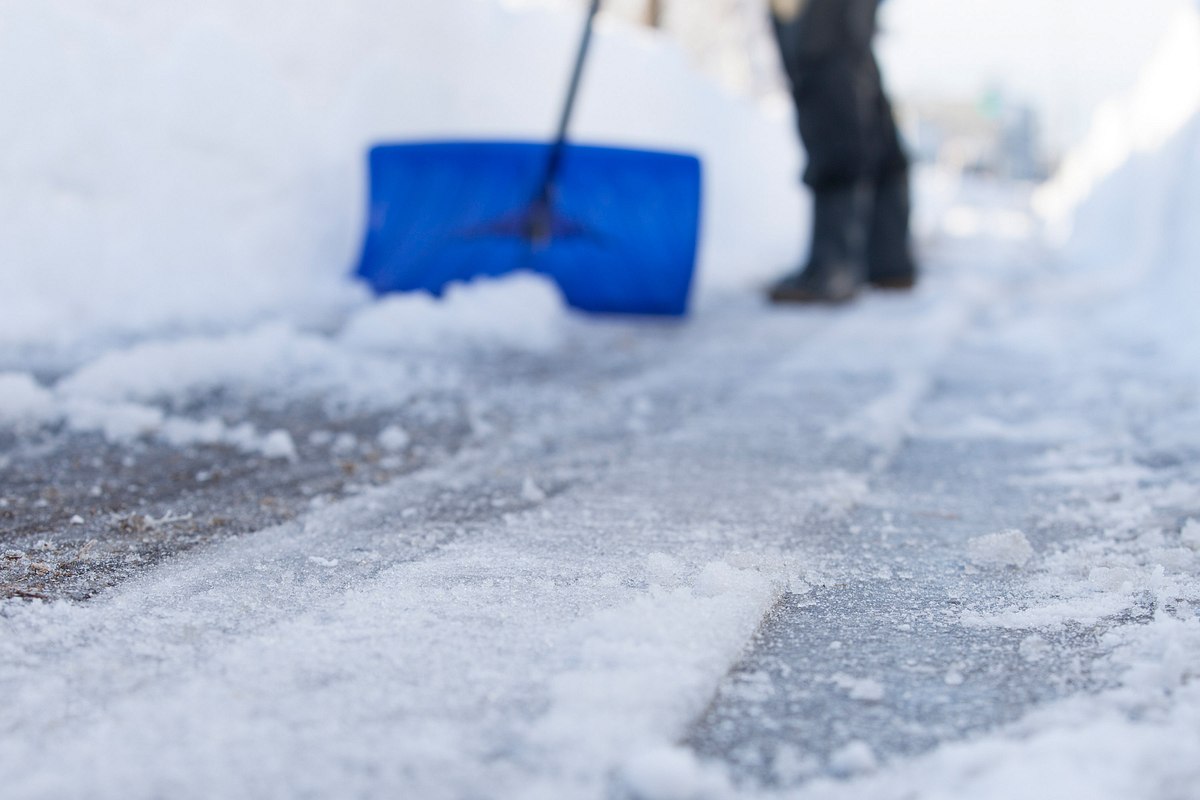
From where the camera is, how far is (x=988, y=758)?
22.8 inches

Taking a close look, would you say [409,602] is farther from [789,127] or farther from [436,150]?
Answer: [789,127]

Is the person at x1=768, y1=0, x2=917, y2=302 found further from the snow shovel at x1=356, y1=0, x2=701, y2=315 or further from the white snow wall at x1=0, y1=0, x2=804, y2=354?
the white snow wall at x1=0, y1=0, x2=804, y2=354

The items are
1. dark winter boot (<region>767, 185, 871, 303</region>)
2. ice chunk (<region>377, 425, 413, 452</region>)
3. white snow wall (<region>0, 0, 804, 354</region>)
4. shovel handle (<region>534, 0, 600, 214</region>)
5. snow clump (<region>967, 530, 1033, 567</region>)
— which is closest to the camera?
snow clump (<region>967, 530, 1033, 567</region>)

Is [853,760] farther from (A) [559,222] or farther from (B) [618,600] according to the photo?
(A) [559,222]

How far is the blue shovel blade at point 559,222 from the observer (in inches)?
94.8

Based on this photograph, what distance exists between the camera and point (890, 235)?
341 cm

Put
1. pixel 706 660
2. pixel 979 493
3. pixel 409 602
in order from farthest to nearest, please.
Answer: pixel 979 493
pixel 409 602
pixel 706 660

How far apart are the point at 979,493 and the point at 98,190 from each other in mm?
1904

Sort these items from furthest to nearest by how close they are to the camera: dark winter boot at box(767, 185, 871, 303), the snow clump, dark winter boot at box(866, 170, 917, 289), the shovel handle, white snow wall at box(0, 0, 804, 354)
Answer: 1. dark winter boot at box(866, 170, 917, 289)
2. dark winter boot at box(767, 185, 871, 303)
3. the shovel handle
4. white snow wall at box(0, 0, 804, 354)
5. the snow clump

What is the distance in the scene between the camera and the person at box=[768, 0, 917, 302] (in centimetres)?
269

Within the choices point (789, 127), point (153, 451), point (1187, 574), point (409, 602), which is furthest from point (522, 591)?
point (789, 127)

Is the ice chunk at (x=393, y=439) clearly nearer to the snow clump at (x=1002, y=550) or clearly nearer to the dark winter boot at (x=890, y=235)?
the snow clump at (x=1002, y=550)

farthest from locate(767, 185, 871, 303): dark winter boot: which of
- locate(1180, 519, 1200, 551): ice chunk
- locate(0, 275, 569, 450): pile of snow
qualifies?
locate(1180, 519, 1200, 551): ice chunk

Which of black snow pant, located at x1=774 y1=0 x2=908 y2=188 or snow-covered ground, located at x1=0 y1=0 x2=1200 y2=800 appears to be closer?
snow-covered ground, located at x1=0 y1=0 x2=1200 y2=800
